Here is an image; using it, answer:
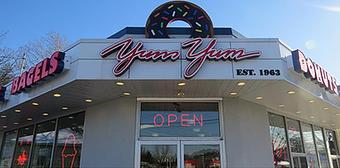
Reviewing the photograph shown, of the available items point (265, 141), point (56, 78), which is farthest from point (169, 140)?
point (56, 78)

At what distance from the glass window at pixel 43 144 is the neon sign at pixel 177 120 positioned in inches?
171

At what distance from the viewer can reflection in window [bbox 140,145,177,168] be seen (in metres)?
7.34

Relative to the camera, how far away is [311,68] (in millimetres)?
7410

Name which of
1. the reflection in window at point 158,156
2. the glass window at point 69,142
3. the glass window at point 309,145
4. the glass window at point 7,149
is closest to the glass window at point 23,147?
the glass window at point 7,149

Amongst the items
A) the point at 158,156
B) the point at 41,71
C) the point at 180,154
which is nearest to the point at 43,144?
the point at 41,71

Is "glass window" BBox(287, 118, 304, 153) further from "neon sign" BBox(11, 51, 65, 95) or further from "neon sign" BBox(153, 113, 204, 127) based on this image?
"neon sign" BBox(11, 51, 65, 95)

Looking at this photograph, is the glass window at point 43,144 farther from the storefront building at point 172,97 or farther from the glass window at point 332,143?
the glass window at point 332,143

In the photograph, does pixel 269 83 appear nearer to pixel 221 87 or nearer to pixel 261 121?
pixel 221 87

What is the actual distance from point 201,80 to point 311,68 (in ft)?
10.5

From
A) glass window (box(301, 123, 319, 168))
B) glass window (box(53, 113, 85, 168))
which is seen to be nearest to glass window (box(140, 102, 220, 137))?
glass window (box(53, 113, 85, 168))

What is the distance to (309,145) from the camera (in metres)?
11.4

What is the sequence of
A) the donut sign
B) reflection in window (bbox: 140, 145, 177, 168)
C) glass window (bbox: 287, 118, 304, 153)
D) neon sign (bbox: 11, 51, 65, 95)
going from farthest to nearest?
glass window (bbox: 287, 118, 304, 153)
reflection in window (bbox: 140, 145, 177, 168)
the donut sign
neon sign (bbox: 11, 51, 65, 95)

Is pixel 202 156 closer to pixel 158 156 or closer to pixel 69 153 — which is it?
pixel 158 156

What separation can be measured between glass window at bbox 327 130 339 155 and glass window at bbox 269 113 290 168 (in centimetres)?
463
